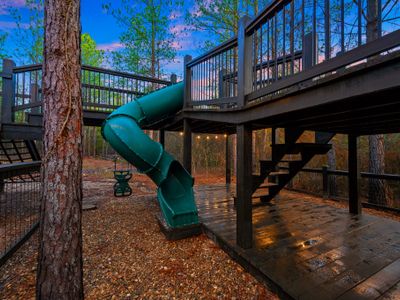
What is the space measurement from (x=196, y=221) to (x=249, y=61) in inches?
105

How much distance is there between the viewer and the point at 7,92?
3945mm

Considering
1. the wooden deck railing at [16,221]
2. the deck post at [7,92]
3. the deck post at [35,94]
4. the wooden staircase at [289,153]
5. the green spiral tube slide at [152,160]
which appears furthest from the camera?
the deck post at [35,94]

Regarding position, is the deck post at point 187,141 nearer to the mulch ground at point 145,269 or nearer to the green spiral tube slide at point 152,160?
the green spiral tube slide at point 152,160

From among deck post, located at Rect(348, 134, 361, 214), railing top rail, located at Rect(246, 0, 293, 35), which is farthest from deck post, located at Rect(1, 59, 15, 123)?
deck post, located at Rect(348, 134, 361, 214)

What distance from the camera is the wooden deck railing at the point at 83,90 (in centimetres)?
396

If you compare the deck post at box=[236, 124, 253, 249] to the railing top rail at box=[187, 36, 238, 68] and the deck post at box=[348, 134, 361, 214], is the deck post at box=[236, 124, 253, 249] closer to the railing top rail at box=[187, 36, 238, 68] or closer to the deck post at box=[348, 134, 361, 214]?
the railing top rail at box=[187, 36, 238, 68]

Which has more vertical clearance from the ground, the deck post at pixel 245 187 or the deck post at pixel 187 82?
the deck post at pixel 187 82

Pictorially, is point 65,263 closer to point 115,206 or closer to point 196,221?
point 196,221

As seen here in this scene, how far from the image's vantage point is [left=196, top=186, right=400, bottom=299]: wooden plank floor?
1.88 metres

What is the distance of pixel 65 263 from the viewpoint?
1.44 m

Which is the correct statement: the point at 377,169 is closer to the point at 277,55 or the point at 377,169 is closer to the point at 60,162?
the point at 277,55

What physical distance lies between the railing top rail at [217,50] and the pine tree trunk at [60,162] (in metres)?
1.96

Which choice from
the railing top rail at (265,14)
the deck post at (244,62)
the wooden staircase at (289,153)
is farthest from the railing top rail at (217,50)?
the wooden staircase at (289,153)

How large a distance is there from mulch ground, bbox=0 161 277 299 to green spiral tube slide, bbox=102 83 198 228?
0.47 m
